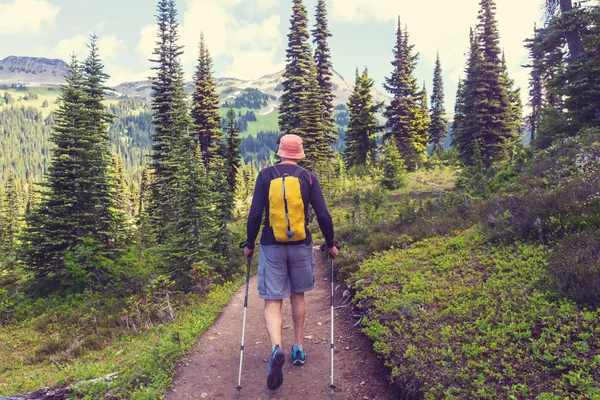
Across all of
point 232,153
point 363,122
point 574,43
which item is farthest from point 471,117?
point 232,153

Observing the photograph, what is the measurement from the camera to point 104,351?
8.32m

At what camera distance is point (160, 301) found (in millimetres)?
10297

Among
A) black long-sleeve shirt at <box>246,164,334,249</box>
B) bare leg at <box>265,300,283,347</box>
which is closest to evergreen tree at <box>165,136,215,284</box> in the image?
bare leg at <box>265,300,283,347</box>

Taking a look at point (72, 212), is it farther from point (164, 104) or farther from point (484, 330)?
point (484, 330)

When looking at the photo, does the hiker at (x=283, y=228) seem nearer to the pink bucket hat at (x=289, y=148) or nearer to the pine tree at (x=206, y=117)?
the pink bucket hat at (x=289, y=148)

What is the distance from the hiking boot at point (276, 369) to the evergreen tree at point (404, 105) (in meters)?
36.3

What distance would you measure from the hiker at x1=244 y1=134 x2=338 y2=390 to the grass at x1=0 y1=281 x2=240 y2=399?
2.08 meters

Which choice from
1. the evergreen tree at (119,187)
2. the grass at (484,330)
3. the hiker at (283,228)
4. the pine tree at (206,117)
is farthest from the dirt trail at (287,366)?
the pine tree at (206,117)

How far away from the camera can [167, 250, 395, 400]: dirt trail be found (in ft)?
16.1

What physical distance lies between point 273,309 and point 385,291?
8.76 ft

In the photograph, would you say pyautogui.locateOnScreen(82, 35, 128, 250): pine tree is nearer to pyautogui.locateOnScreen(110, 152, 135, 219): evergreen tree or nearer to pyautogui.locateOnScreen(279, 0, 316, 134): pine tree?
pyautogui.locateOnScreen(110, 152, 135, 219): evergreen tree

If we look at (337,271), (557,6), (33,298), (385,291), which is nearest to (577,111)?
(557,6)

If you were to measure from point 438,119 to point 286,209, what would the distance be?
53.5 metres

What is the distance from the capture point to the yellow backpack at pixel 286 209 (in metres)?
4.72
